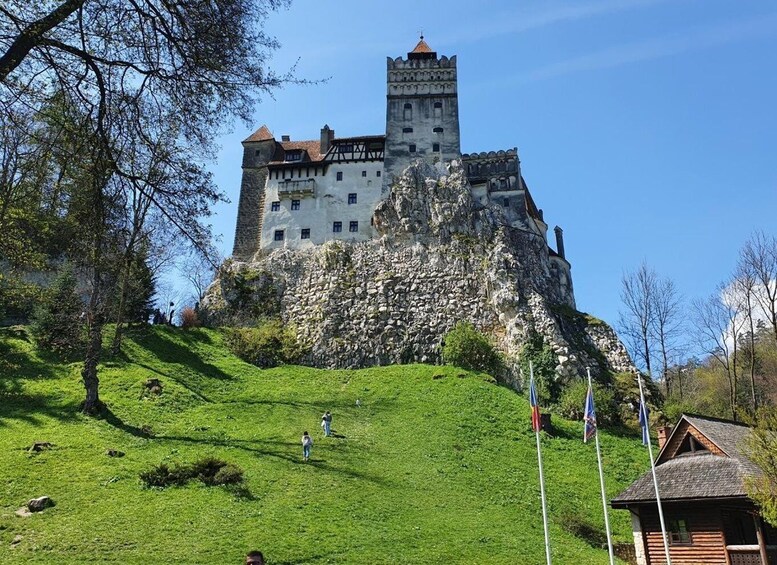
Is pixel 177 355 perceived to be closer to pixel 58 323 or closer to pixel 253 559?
pixel 58 323

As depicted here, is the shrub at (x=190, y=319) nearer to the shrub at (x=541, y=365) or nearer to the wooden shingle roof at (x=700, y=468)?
the shrub at (x=541, y=365)

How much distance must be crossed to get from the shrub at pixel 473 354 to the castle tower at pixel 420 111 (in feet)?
64.0

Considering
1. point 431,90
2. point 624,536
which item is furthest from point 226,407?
point 431,90

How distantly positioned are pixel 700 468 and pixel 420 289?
33.9m

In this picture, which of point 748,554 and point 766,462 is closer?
point 766,462

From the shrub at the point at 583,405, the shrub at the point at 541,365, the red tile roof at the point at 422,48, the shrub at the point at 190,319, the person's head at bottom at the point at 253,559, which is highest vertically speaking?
the red tile roof at the point at 422,48

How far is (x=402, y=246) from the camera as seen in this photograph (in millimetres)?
58938

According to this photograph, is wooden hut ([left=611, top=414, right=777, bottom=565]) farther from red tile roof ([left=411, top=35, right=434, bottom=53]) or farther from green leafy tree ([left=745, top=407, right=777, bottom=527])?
red tile roof ([left=411, top=35, right=434, bottom=53])

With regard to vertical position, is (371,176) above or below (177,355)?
above

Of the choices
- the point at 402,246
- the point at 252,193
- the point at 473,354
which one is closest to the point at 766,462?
the point at 473,354

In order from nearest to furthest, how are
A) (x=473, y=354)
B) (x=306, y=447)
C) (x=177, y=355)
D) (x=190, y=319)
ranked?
(x=306, y=447), (x=177, y=355), (x=473, y=354), (x=190, y=319)

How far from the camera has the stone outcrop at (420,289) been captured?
170ft

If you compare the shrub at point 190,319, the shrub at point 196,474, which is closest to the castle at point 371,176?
the shrub at point 190,319

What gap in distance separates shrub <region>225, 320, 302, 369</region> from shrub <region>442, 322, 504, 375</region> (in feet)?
40.9
